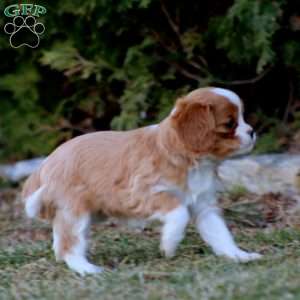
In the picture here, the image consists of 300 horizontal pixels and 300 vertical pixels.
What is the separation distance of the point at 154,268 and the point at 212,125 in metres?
0.89

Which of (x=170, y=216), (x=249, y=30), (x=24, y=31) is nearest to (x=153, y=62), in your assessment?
(x=249, y=30)

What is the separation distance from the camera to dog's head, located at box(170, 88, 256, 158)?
5.12m

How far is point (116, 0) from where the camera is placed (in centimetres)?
807

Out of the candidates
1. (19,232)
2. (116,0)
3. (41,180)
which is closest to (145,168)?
(41,180)

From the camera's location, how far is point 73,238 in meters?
5.29

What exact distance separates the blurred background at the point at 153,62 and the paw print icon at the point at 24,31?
0.20 feet

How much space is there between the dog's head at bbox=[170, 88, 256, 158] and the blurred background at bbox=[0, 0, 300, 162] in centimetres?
265

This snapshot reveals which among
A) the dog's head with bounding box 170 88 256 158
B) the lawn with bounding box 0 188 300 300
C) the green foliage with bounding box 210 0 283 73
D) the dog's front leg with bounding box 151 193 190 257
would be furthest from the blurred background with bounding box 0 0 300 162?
the dog's front leg with bounding box 151 193 190 257

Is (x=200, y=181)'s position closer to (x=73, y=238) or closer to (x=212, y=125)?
(x=212, y=125)

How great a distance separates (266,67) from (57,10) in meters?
2.07

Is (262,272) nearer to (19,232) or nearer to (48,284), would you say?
(48,284)

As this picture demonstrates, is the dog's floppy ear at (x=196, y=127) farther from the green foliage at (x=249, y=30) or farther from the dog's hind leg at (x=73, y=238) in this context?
the green foliage at (x=249, y=30)

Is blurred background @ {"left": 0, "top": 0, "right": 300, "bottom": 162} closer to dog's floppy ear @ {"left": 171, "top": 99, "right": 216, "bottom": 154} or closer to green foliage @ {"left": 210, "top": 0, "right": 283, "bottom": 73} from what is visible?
green foliage @ {"left": 210, "top": 0, "right": 283, "bottom": 73}

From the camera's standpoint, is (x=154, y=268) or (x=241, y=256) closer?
(x=154, y=268)
